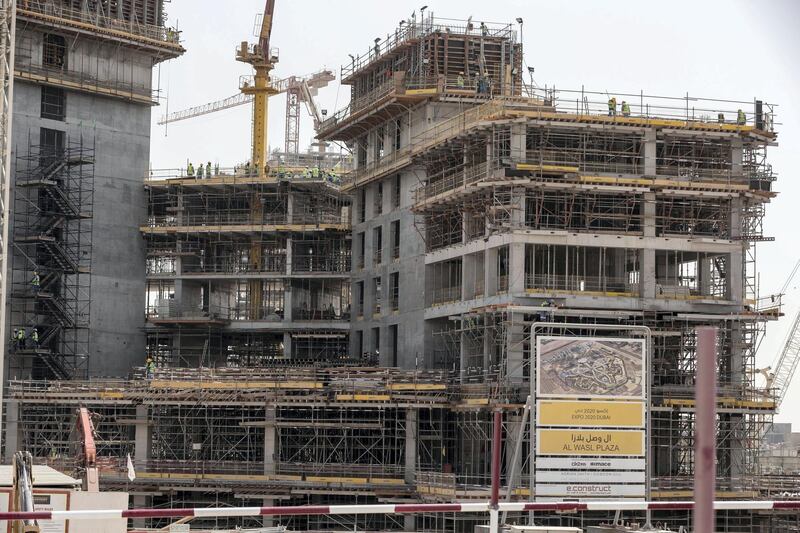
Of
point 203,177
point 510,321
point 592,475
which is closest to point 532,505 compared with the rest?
point 592,475

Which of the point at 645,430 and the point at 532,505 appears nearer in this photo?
the point at 532,505

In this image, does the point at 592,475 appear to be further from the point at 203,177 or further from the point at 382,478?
the point at 203,177

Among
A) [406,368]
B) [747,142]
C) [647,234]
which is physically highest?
[747,142]

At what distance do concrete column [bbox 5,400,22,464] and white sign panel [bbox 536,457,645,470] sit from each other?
4414 centimetres

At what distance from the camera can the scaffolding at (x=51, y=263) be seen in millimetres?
94938

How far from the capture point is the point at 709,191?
76.7 m

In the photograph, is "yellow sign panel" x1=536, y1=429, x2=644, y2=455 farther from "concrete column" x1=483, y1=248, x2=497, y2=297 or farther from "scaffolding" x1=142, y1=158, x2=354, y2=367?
"scaffolding" x1=142, y1=158, x2=354, y2=367

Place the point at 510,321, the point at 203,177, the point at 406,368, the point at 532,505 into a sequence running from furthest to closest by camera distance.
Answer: the point at 203,177
the point at 406,368
the point at 510,321
the point at 532,505

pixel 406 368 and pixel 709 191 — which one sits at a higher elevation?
pixel 709 191

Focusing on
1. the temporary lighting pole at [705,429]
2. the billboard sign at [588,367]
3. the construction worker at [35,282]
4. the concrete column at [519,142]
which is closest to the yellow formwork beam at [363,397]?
the concrete column at [519,142]

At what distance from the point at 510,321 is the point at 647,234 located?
1083 cm

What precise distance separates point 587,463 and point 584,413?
6.31ft

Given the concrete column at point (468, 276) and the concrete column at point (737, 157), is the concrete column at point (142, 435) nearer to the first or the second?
the concrete column at point (468, 276)

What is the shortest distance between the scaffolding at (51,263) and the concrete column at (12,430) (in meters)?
8.89
